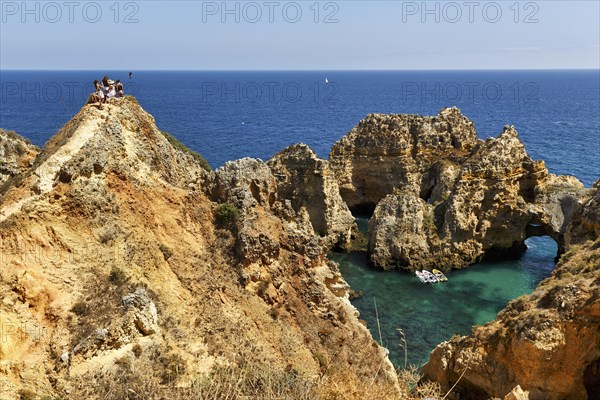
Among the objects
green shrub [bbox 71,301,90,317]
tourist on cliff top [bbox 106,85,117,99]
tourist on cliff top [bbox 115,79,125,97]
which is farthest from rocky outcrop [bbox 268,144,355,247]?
green shrub [bbox 71,301,90,317]

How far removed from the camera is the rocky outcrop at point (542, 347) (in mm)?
20500

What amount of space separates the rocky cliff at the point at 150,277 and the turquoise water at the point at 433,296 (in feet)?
38.0

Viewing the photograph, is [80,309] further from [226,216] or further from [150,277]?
[226,216]

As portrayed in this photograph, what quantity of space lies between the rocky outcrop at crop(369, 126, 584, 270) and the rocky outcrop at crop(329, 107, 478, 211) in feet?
24.5

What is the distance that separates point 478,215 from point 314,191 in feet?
53.6

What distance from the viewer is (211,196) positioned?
81.0 ft

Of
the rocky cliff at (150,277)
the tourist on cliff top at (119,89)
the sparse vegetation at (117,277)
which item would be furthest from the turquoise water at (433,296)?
the tourist on cliff top at (119,89)

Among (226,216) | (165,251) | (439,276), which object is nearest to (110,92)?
(226,216)

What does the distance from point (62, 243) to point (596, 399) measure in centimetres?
2316

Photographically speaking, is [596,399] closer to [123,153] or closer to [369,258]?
[123,153]

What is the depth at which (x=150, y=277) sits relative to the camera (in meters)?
19.4

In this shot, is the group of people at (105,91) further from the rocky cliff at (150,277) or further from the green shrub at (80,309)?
the green shrub at (80,309)

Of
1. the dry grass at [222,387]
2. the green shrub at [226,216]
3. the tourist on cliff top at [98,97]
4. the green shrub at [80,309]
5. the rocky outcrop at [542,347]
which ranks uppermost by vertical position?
the tourist on cliff top at [98,97]

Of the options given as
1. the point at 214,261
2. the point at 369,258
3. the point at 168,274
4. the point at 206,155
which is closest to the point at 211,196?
the point at 214,261
